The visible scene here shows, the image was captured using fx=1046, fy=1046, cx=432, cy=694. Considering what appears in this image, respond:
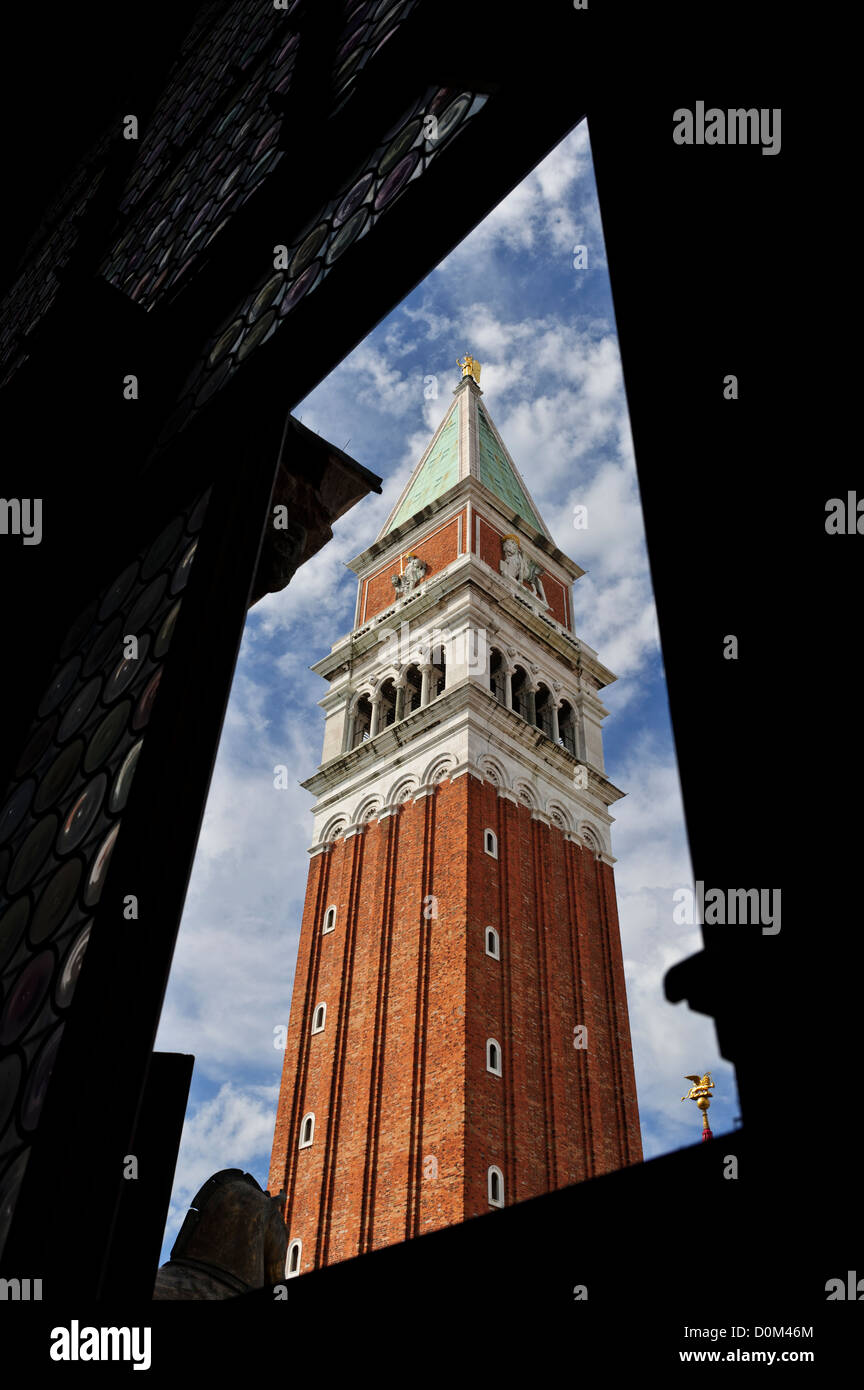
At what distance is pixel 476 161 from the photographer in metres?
2.86

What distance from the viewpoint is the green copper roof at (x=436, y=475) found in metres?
34.5

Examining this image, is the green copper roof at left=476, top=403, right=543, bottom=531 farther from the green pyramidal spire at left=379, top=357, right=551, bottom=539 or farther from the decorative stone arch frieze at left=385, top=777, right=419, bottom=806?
the decorative stone arch frieze at left=385, top=777, right=419, bottom=806

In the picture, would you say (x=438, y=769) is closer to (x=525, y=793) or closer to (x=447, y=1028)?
(x=525, y=793)

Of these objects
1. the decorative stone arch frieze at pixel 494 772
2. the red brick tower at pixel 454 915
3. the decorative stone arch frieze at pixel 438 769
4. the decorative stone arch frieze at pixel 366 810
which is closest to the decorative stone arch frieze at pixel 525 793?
the red brick tower at pixel 454 915

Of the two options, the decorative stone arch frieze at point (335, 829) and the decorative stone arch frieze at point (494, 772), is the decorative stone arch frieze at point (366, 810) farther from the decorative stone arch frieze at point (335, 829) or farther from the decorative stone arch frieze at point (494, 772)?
the decorative stone arch frieze at point (494, 772)

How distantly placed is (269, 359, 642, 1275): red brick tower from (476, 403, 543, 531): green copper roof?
60 centimetres

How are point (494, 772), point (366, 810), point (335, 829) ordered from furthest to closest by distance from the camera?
1. point (335, 829)
2. point (366, 810)
3. point (494, 772)

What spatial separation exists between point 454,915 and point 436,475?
16.9m

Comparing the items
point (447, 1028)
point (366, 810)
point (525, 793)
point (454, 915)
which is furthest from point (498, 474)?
point (447, 1028)

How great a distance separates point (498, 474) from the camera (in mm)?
35344

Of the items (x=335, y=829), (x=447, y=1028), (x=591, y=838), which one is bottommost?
(x=447, y=1028)

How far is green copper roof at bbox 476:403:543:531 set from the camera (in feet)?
113
